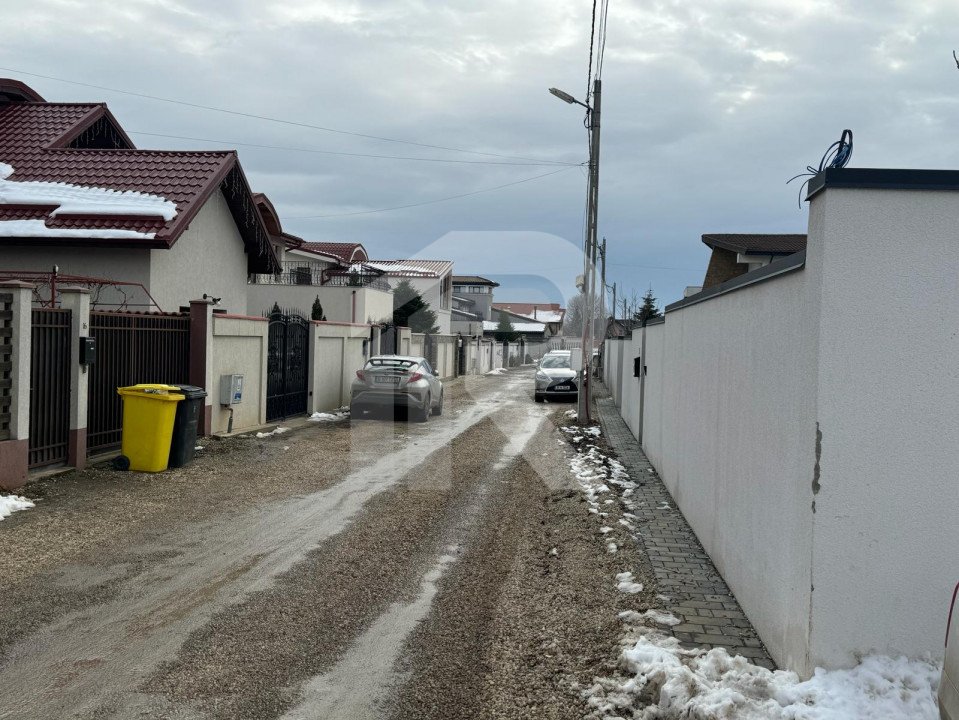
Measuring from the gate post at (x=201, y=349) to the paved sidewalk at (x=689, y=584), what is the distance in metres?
7.31

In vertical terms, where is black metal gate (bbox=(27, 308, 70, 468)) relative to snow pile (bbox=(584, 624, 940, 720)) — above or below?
above

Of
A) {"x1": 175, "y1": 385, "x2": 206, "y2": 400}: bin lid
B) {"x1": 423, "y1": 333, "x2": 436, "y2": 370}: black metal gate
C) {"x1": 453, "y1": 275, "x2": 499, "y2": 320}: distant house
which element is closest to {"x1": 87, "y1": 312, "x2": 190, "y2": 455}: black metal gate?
{"x1": 175, "y1": 385, "x2": 206, "y2": 400}: bin lid

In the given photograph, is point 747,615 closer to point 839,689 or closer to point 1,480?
point 839,689

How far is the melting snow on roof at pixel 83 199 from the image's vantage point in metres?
15.7

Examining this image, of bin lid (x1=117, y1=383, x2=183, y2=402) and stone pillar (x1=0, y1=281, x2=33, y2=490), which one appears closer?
stone pillar (x1=0, y1=281, x2=33, y2=490)

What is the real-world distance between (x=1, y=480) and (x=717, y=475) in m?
7.33

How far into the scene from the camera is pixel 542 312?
108688 millimetres

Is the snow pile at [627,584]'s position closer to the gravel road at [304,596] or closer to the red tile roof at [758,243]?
the gravel road at [304,596]

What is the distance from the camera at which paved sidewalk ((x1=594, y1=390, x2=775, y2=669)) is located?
17.4 feet

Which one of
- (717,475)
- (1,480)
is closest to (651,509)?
(717,475)

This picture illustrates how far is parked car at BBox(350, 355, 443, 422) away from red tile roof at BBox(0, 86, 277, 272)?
465 centimetres

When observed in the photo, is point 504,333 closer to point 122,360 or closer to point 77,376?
point 122,360

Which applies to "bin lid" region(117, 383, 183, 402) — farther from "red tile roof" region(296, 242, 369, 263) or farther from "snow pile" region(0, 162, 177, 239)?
"red tile roof" region(296, 242, 369, 263)

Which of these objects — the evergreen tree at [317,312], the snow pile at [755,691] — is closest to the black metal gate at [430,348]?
the evergreen tree at [317,312]
